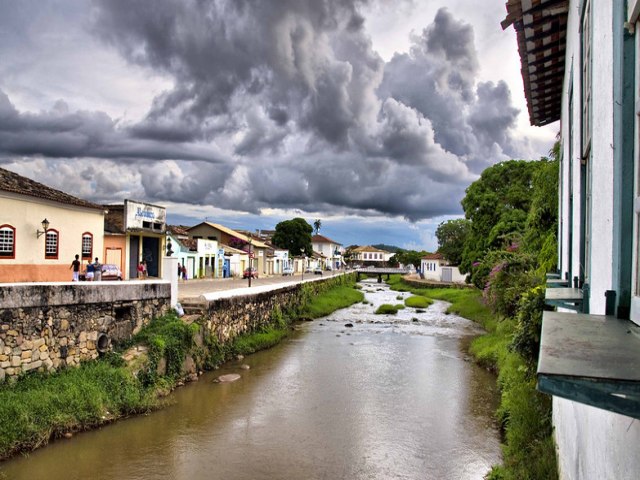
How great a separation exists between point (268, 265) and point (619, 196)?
61.4 metres

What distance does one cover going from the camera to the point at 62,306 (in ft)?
41.0

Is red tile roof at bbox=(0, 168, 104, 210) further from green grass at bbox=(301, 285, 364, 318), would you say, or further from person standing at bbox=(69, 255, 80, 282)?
green grass at bbox=(301, 285, 364, 318)

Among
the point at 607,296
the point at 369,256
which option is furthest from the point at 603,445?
the point at 369,256

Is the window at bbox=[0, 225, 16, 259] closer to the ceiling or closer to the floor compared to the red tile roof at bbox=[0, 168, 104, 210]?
closer to the floor

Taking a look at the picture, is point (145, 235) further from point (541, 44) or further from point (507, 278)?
point (541, 44)

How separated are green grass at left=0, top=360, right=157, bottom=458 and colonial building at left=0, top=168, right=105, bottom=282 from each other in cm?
756

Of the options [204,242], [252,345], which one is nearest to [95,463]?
[252,345]

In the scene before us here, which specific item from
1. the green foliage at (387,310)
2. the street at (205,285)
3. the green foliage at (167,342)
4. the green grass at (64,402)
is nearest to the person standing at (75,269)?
the street at (205,285)

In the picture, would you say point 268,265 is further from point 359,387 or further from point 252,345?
point 359,387

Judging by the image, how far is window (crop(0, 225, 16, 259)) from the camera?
703 inches

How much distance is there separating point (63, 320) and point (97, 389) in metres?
1.81

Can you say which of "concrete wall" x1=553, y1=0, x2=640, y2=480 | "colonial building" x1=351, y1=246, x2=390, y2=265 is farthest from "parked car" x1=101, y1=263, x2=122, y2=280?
"colonial building" x1=351, y1=246, x2=390, y2=265

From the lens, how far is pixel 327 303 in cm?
3872

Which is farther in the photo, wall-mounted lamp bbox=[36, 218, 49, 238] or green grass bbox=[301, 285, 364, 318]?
green grass bbox=[301, 285, 364, 318]
